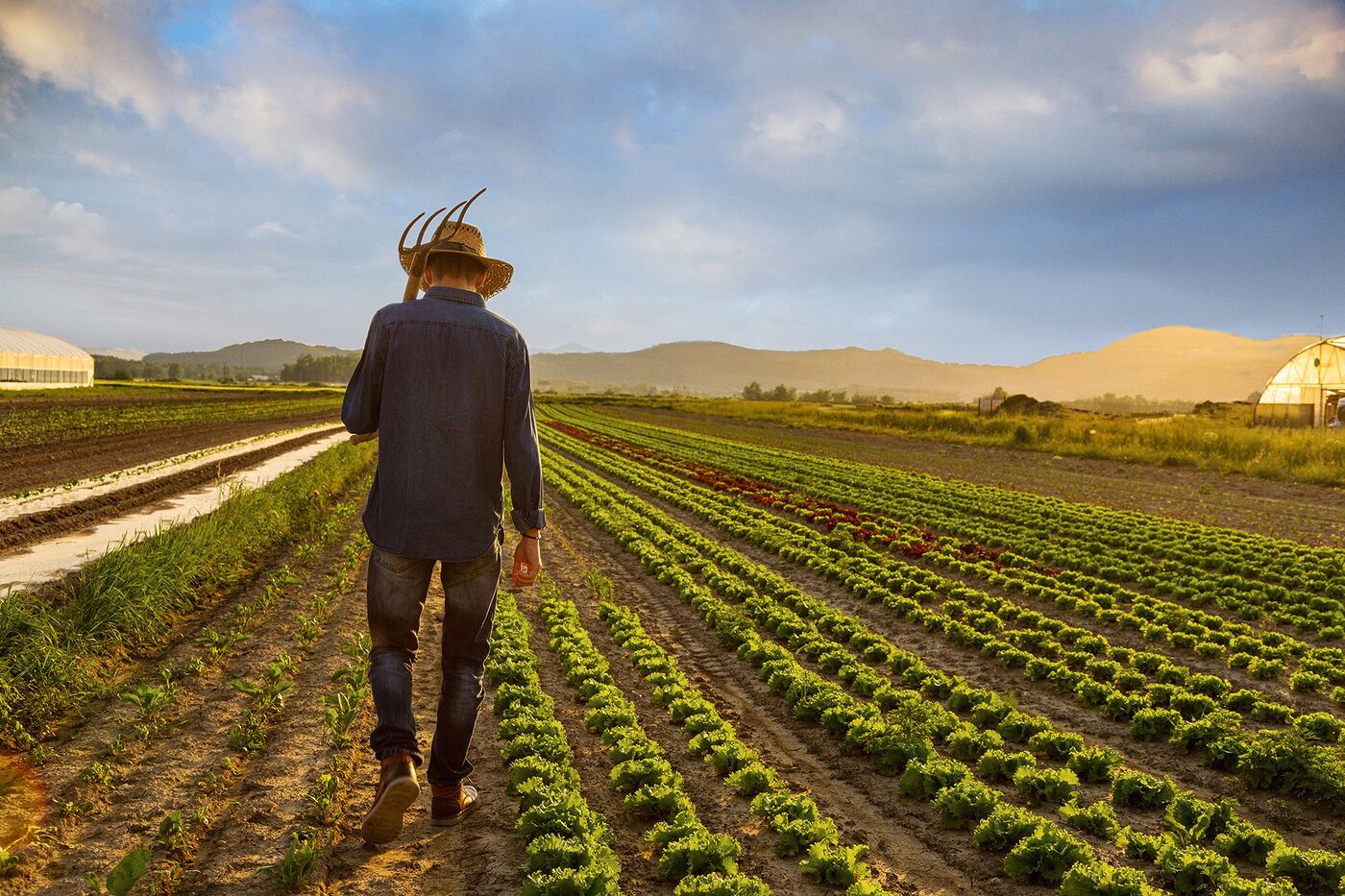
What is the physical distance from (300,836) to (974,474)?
25.6m

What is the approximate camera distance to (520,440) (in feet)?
12.5

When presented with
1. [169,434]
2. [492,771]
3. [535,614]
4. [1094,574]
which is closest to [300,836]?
[492,771]

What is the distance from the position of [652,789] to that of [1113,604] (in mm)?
7776

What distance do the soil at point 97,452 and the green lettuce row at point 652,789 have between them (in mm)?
14553

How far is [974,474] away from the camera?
2670 centimetres

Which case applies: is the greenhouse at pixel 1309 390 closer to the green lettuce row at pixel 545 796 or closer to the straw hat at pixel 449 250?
the green lettuce row at pixel 545 796

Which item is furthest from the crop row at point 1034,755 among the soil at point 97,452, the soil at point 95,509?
the soil at point 97,452

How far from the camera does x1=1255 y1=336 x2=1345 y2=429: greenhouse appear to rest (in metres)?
38.8

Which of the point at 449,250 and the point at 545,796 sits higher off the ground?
the point at 449,250

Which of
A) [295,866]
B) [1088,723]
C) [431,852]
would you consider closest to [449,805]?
[431,852]

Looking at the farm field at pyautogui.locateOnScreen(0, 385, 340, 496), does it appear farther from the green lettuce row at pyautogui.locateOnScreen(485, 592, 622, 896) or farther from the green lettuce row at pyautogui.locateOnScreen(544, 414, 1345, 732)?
the green lettuce row at pyautogui.locateOnScreen(544, 414, 1345, 732)

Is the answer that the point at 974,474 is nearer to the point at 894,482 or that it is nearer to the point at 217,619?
the point at 894,482

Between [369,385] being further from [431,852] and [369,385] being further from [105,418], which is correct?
[105,418]

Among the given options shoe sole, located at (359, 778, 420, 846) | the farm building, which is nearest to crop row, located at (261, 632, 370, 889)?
shoe sole, located at (359, 778, 420, 846)
